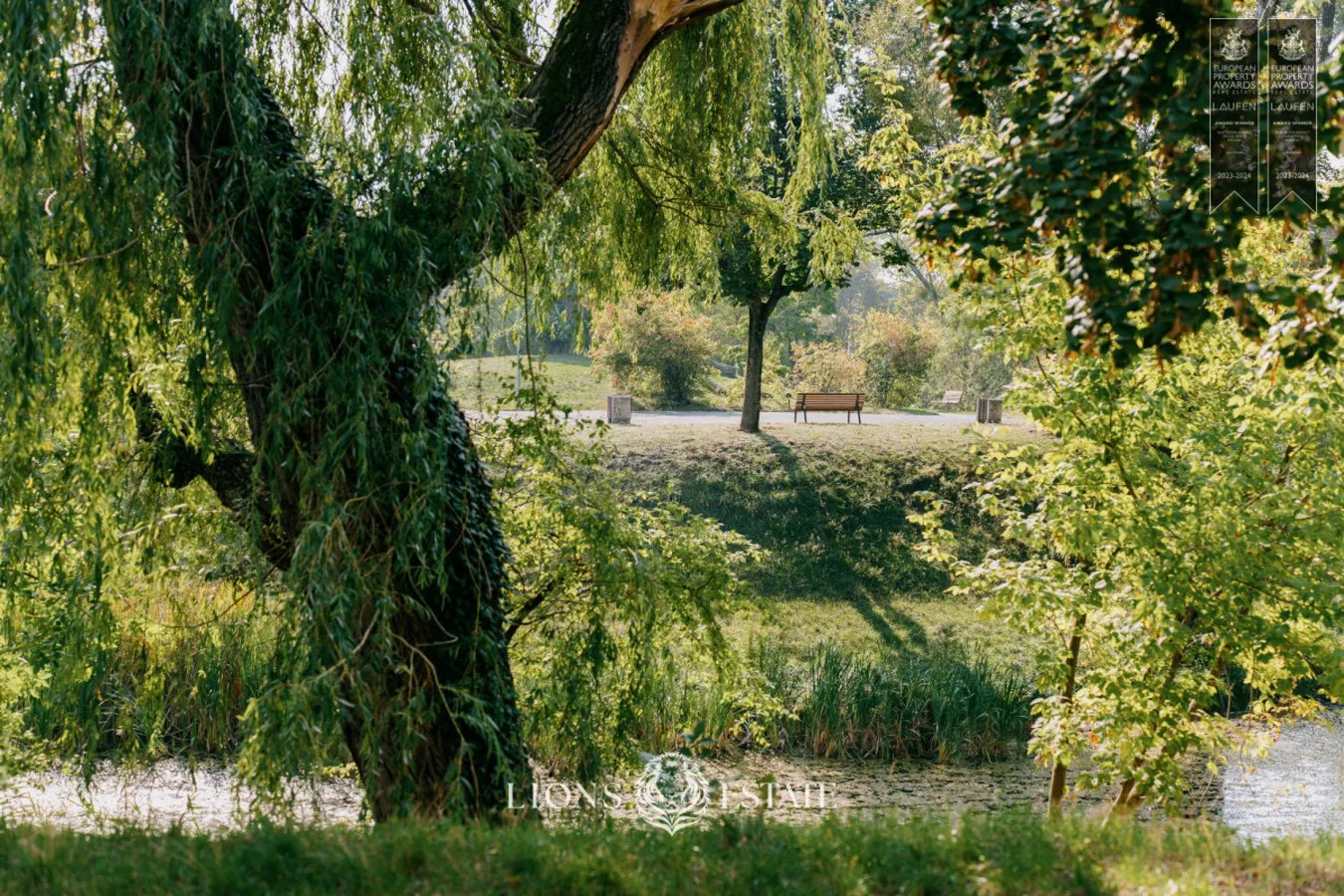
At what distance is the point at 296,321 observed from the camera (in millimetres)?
5293

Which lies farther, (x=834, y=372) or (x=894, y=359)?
(x=894, y=359)

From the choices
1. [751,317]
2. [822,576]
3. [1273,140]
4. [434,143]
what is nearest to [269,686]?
[434,143]

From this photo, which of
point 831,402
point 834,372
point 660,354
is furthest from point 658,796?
point 834,372

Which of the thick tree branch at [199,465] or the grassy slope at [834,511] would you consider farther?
the grassy slope at [834,511]

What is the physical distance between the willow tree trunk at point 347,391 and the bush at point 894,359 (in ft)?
82.0

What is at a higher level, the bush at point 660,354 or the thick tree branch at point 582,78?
the thick tree branch at point 582,78

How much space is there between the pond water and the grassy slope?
3632mm

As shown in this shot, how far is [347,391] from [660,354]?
22.7 meters

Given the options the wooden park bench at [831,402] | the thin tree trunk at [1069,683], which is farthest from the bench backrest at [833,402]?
the thin tree trunk at [1069,683]

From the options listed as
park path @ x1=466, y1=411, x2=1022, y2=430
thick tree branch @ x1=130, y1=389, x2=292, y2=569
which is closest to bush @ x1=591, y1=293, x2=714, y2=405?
park path @ x1=466, y1=411, x2=1022, y2=430

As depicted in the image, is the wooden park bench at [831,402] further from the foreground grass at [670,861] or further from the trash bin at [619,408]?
the foreground grass at [670,861]

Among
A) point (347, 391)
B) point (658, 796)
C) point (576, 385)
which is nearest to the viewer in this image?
point (347, 391)

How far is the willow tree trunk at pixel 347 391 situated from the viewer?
5.18 metres

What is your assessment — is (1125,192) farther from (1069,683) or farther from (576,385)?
(576,385)
